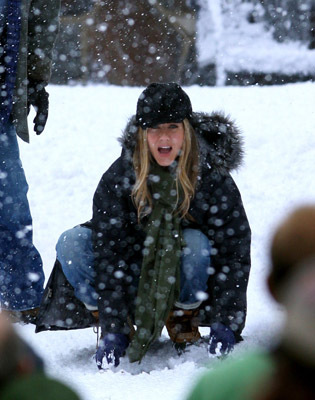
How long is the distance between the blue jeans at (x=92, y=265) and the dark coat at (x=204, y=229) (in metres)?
0.05

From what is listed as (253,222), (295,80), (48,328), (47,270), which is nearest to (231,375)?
(48,328)

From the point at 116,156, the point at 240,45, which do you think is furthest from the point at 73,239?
the point at 240,45

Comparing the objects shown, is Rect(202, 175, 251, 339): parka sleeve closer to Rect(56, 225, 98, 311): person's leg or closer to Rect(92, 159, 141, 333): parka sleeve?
Rect(92, 159, 141, 333): parka sleeve

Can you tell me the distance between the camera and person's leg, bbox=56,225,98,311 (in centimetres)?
334

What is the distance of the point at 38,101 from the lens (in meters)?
3.94

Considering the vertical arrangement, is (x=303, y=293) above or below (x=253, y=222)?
above

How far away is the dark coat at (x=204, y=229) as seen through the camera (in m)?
3.22

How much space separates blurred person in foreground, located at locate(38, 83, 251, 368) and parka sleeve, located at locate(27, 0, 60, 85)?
77 cm

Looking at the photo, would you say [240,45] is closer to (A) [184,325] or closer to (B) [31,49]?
(B) [31,49]

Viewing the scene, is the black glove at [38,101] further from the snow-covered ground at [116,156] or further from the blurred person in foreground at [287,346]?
the blurred person in foreground at [287,346]

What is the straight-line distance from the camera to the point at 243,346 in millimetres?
3301

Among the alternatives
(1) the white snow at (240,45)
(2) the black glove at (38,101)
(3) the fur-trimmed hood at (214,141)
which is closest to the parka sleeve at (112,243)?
(3) the fur-trimmed hood at (214,141)

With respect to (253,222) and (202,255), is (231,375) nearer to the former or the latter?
(202,255)

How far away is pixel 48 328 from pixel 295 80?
298 inches
